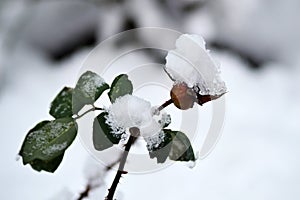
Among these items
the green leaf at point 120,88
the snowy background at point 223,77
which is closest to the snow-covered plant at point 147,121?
the green leaf at point 120,88

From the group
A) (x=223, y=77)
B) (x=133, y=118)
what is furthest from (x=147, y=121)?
(x=223, y=77)

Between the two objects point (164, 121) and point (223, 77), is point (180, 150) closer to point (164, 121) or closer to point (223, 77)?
point (164, 121)

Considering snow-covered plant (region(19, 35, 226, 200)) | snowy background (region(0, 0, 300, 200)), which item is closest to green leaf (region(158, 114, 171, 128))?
snow-covered plant (region(19, 35, 226, 200))

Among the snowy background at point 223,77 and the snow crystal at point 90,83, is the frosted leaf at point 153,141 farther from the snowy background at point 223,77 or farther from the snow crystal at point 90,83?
the snowy background at point 223,77

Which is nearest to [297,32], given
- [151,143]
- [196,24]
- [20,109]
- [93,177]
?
[196,24]

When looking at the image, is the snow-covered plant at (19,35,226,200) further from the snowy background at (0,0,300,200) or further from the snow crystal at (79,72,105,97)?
the snowy background at (0,0,300,200)

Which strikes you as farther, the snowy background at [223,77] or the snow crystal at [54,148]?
the snowy background at [223,77]

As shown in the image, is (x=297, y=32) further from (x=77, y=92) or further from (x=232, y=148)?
(x=77, y=92)
